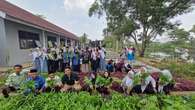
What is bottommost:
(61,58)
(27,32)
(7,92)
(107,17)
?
(7,92)

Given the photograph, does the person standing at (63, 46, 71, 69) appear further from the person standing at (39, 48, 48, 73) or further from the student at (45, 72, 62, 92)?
the student at (45, 72, 62, 92)

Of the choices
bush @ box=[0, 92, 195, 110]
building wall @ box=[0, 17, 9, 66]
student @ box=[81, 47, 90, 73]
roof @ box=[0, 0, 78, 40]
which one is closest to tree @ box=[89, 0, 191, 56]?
roof @ box=[0, 0, 78, 40]

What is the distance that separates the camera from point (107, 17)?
990 inches

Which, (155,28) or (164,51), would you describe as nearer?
(155,28)

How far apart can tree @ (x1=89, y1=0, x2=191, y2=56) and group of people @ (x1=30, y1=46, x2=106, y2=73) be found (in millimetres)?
10313

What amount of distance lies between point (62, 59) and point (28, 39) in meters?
6.56

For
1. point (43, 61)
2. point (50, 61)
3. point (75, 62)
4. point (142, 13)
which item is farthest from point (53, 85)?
point (142, 13)

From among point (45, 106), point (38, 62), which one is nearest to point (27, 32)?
point (38, 62)

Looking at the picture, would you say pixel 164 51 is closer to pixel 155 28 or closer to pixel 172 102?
pixel 155 28

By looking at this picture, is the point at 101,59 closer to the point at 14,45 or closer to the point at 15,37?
the point at 14,45

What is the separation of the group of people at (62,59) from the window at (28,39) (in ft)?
14.5

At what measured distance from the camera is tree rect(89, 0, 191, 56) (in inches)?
813

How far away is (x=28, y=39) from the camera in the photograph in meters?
16.9

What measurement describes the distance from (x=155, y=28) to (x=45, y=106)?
66.3ft
